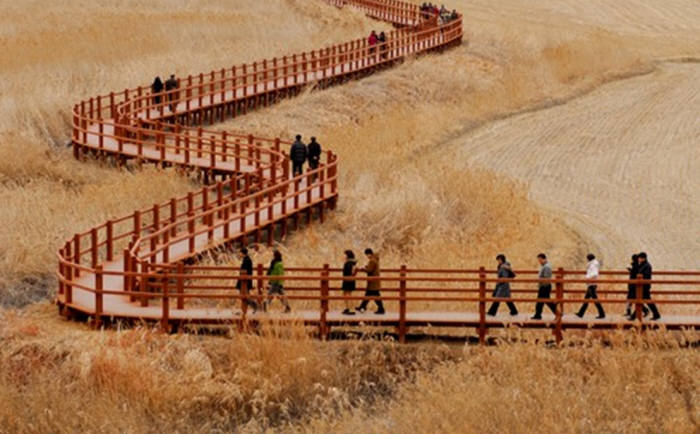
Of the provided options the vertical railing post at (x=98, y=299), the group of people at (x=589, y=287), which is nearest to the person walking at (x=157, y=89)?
the vertical railing post at (x=98, y=299)

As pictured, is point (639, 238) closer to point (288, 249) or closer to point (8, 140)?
point (288, 249)

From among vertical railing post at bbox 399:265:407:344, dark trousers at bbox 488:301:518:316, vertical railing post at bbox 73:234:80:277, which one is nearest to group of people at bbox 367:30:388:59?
vertical railing post at bbox 73:234:80:277

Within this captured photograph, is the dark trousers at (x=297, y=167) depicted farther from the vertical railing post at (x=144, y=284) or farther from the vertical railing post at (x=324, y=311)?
the vertical railing post at (x=324, y=311)


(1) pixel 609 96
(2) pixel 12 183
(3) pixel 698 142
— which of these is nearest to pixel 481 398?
(2) pixel 12 183

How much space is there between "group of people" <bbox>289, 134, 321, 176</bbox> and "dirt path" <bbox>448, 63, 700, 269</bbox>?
631 cm

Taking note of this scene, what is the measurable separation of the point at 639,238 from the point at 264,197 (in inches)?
336

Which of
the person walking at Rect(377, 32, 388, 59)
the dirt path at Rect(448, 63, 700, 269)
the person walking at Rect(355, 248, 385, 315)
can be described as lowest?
the dirt path at Rect(448, 63, 700, 269)

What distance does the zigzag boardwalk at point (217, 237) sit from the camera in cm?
2130

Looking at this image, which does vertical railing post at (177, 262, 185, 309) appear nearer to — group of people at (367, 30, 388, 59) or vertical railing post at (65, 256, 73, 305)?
vertical railing post at (65, 256, 73, 305)

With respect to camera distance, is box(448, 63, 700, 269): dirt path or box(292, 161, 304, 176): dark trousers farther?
box(448, 63, 700, 269): dirt path

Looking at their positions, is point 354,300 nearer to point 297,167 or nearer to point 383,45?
point 297,167

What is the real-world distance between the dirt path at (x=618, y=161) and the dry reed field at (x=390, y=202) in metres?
0.13

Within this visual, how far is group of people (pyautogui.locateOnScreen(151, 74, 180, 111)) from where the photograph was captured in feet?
128

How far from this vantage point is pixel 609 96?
2023 inches
